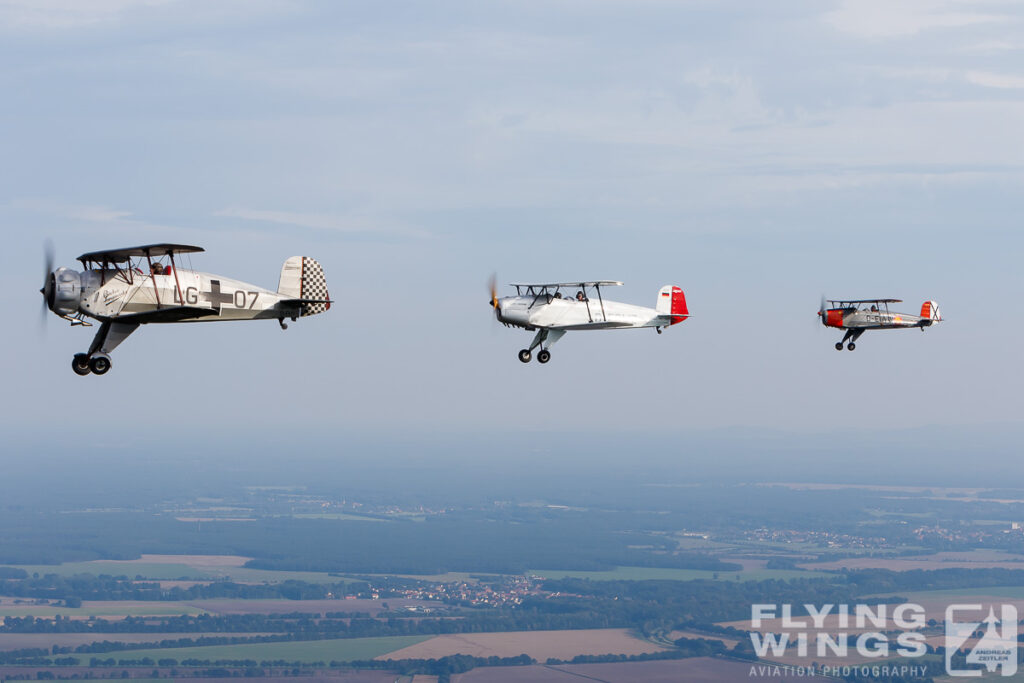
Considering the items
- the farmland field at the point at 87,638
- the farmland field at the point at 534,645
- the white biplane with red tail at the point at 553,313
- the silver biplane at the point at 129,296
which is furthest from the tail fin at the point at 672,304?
the farmland field at the point at 87,638

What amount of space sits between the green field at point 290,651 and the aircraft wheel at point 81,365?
129 m

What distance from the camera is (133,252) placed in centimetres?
4544

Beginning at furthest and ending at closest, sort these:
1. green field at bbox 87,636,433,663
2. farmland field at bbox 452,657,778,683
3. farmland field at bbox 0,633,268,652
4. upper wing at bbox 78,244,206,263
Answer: farmland field at bbox 0,633,268,652 < green field at bbox 87,636,433,663 < farmland field at bbox 452,657,778,683 < upper wing at bbox 78,244,206,263

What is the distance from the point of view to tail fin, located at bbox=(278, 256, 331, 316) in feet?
169


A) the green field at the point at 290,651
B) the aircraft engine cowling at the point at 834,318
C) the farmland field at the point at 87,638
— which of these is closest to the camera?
the aircraft engine cowling at the point at 834,318

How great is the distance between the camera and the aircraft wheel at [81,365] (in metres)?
46.4

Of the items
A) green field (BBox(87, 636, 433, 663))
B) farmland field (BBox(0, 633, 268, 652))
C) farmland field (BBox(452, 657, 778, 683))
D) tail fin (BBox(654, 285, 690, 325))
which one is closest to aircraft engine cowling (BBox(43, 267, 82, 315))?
tail fin (BBox(654, 285, 690, 325))

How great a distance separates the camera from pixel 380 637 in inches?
7618

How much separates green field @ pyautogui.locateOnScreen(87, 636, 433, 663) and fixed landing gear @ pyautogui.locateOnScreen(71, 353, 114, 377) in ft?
424

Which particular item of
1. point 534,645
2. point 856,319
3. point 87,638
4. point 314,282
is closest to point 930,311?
point 856,319

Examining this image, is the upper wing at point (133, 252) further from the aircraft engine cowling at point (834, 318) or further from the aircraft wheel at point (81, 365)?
the aircraft engine cowling at point (834, 318)

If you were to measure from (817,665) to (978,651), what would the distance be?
42.4 m

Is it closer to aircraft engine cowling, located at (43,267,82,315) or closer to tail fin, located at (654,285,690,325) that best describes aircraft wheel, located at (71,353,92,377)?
aircraft engine cowling, located at (43,267,82,315)

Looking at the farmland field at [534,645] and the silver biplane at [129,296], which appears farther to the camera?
the farmland field at [534,645]
